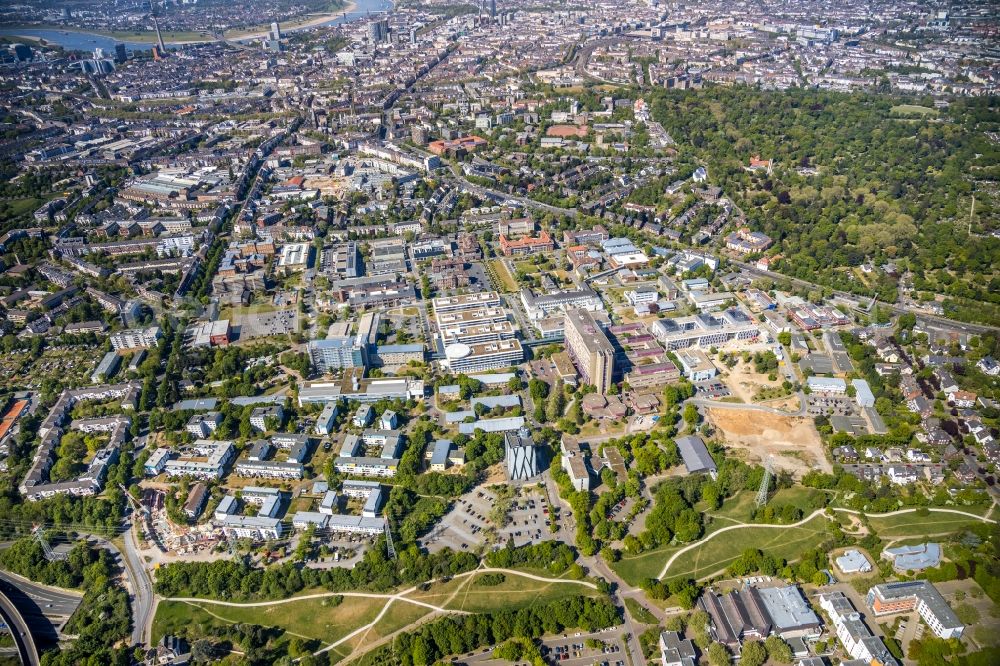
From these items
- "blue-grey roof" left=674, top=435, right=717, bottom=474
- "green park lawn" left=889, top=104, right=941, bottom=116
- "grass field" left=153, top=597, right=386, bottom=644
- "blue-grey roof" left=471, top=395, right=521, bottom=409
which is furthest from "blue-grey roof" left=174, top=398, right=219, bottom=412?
"green park lawn" left=889, top=104, right=941, bottom=116

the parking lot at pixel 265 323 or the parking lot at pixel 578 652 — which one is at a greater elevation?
the parking lot at pixel 265 323

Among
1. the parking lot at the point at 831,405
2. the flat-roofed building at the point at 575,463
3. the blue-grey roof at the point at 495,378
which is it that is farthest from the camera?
the blue-grey roof at the point at 495,378

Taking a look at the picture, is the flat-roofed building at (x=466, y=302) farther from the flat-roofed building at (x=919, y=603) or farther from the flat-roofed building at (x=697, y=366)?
the flat-roofed building at (x=919, y=603)

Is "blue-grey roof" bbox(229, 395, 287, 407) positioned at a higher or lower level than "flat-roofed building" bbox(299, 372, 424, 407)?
lower

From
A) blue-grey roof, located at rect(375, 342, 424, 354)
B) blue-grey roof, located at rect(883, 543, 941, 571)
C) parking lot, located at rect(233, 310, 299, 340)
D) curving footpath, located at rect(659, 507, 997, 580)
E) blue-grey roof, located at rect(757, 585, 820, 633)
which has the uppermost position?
blue-grey roof, located at rect(375, 342, 424, 354)

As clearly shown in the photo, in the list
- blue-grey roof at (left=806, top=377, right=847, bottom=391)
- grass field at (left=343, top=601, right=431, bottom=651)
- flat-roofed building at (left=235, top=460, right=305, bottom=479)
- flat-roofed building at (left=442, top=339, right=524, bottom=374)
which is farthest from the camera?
flat-roofed building at (left=442, top=339, right=524, bottom=374)

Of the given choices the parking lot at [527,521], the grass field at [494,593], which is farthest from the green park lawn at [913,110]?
the grass field at [494,593]

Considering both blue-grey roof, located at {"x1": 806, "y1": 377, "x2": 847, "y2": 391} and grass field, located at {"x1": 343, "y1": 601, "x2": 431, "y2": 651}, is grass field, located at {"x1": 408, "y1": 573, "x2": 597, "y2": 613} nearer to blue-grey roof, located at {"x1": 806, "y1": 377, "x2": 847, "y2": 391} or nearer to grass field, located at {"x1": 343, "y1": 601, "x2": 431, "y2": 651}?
grass field, located at {"x1": 343, "y1": 601, "x2": 431, "y2": 651}
